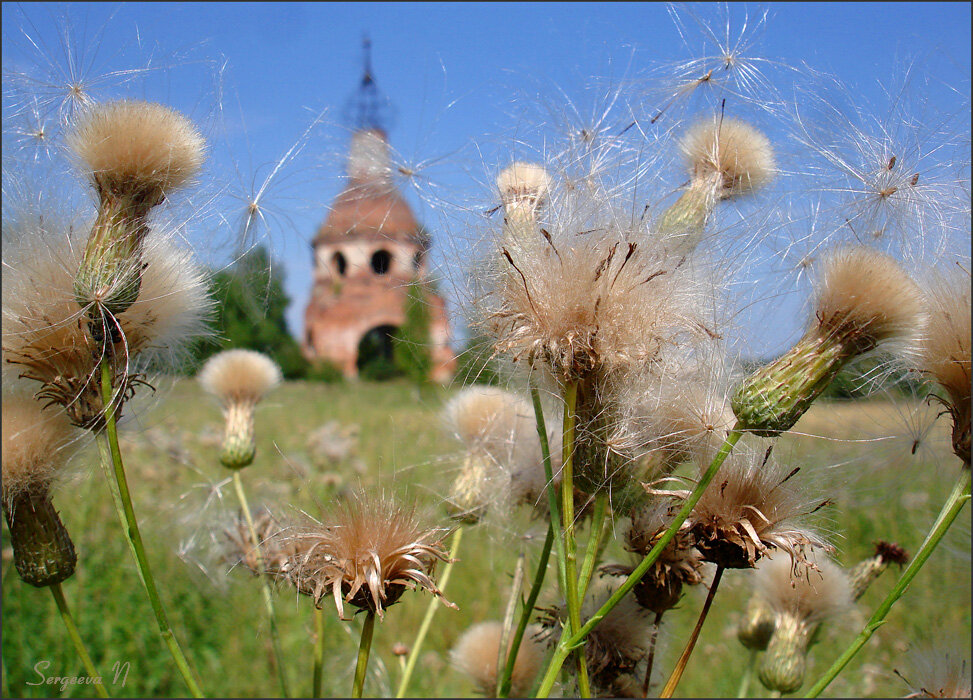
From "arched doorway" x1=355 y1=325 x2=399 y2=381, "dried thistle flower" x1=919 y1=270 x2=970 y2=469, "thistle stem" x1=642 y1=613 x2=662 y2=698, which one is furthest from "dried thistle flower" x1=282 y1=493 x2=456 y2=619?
"arched doorway" x1=355 y1=325 x2=399 y2=381

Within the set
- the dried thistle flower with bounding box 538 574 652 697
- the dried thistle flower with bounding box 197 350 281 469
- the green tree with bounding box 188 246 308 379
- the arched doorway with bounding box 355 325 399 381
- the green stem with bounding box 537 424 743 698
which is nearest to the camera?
the green stem with bounding box 537 424 743 698

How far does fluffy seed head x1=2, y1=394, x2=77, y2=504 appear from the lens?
104cm

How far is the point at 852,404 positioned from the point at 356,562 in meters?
0.92

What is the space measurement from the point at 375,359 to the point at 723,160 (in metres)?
22.3

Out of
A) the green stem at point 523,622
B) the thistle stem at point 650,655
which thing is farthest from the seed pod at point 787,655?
the green stem at point 523,622

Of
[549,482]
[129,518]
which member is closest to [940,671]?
[549,482]

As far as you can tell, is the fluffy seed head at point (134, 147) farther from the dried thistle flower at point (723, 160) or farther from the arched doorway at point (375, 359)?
the arched doorway at point (375, 359)

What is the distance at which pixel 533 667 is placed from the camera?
4.22ft

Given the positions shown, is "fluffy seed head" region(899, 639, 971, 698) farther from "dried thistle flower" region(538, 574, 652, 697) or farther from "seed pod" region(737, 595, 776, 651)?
"dried thistle flower" region(538, 574, 652, 697)

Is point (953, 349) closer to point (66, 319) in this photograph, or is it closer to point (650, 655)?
point (650, 655)

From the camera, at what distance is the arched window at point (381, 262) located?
1254 mm

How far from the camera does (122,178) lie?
3.04 ft

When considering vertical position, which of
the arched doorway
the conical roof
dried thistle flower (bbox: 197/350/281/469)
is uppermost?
the conical roof

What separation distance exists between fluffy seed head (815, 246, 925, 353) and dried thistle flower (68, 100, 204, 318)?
966mm
